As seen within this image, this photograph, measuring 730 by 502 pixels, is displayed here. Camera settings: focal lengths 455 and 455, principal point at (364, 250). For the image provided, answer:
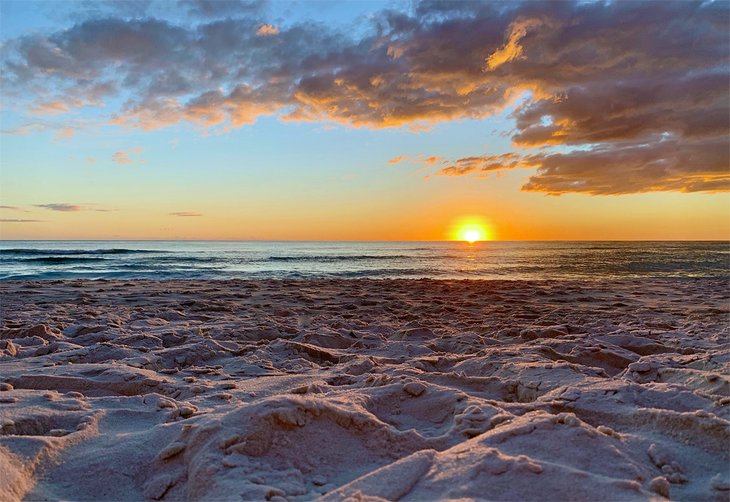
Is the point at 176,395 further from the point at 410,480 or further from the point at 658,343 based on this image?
the point at 658,343

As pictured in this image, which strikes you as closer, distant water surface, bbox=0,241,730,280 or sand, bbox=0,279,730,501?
sand, bbox=0,279,730,501

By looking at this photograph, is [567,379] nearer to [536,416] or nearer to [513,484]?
[536,416]

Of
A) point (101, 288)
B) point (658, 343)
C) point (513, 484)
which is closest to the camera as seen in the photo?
point (513, 484)

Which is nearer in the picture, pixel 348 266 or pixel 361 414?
pixel 361 414

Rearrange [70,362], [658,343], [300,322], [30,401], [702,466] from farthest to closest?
[300,322], [658,343], [70,362], [30,401], [702,466]

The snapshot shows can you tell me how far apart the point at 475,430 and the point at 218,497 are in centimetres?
121

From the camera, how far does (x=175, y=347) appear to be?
4461 millimetres

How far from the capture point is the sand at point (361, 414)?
70.5 inches

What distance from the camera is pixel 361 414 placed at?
2.34 m

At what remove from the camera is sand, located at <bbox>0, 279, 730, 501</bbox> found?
70.5 inches

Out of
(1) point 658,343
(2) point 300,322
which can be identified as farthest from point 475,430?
(2) point 300,322

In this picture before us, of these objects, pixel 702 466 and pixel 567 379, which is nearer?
pixel 702 466

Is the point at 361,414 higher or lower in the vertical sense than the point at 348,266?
higher

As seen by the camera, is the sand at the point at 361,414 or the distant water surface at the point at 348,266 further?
the distant water surface at the point at 348,266
